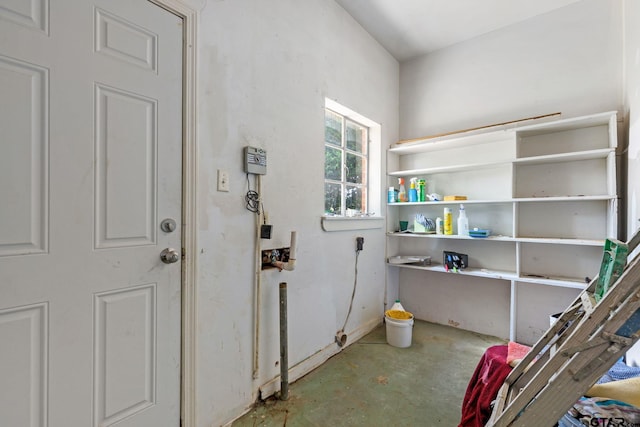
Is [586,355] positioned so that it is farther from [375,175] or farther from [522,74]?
[522,74]

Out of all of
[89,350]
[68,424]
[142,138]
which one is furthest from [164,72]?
[68,424]

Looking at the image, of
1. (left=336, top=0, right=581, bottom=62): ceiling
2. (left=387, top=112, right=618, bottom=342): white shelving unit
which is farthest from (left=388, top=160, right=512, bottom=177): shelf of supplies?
(left=336, top=0, right=581, bottom=62): ceiling

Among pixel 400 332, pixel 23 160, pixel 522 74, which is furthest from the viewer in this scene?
pixel 522 74

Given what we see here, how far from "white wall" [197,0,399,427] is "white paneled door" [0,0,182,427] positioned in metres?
0.16

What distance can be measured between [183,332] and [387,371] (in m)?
1.46

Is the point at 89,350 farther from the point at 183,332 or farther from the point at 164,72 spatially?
the point at 164,72

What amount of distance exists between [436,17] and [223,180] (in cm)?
239

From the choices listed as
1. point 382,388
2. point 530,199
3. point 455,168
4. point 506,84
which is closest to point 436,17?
point 506,84

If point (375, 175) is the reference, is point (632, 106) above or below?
above

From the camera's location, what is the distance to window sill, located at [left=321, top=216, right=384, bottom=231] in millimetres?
2137

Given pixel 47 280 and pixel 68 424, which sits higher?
pixel 47 280

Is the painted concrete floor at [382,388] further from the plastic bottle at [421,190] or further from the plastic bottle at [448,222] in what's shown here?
the plastic bottle at [421,190]

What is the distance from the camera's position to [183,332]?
1305 mm

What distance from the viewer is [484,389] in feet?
3.91
